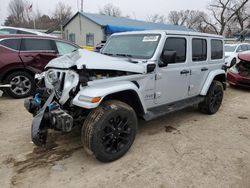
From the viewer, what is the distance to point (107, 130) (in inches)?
127

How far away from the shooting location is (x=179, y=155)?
360cm

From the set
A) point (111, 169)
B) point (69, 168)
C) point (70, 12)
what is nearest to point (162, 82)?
point (111, 169)

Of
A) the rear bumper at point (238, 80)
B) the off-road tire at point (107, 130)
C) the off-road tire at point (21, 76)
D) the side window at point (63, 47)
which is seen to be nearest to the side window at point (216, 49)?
the off-road tire at point (107, 130)

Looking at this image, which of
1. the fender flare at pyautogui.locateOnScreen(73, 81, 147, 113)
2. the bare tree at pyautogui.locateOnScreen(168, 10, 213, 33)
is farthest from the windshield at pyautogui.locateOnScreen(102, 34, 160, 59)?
the bare tree at pyautogui.locateOnScreen(168, 10, 213, 33)

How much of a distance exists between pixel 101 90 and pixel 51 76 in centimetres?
98

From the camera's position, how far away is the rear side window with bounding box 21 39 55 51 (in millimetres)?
6591

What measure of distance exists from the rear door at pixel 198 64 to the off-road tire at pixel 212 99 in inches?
14.7

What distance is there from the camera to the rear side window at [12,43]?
6.24 meters

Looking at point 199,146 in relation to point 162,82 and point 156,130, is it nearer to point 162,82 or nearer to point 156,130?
point 156,130

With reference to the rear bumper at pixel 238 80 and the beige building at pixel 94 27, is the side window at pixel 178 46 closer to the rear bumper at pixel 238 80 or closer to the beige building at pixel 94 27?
the rear bumper at pixel 238 80

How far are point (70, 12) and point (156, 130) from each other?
58.2m

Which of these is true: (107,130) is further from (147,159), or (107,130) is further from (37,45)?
(37,45)

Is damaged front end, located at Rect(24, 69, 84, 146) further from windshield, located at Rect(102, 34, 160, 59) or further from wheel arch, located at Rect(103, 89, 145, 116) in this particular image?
windshield, located at Rect(102, 34, 160, 59)

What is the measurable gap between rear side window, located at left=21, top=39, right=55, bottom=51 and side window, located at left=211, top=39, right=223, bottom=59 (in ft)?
15.1
